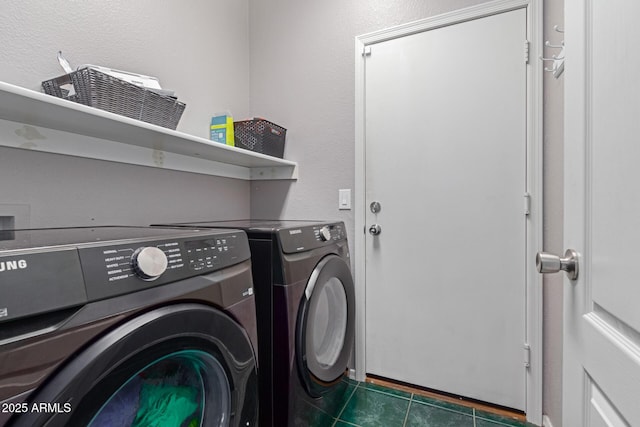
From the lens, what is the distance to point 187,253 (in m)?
0.69

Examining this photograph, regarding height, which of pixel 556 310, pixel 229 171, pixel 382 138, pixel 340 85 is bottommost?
pixel 556 310

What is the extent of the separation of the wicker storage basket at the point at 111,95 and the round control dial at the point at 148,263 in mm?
684

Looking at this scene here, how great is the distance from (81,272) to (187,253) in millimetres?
217

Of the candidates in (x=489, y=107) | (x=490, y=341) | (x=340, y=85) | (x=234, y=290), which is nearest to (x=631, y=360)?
(x=234, y=290)

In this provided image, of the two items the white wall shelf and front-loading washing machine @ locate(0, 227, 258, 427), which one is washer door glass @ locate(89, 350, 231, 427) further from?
the white wall shelf

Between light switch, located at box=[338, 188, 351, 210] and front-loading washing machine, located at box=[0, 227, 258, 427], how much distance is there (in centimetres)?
105

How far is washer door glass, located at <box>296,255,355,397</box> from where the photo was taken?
1110mm

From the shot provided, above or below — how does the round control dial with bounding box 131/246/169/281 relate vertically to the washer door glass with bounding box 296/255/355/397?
above

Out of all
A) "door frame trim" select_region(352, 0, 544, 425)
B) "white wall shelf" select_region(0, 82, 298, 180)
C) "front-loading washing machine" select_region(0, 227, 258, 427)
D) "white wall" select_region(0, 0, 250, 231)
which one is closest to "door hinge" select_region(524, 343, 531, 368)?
"door frame trim" select_region(352, 0, 544, 425)

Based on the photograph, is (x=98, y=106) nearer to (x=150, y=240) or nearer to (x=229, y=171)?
(x=150, y=240)

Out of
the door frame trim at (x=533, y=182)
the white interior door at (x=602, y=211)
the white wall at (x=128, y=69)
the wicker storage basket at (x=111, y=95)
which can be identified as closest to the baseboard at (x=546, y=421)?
the door frame trim at (x=533, y=182)

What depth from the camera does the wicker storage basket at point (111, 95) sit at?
96 centimetres

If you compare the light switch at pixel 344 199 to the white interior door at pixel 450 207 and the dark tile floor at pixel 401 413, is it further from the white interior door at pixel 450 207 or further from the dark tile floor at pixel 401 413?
the dark tile floor at pixel 401 413

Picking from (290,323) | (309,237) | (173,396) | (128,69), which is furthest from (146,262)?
(128,69)
